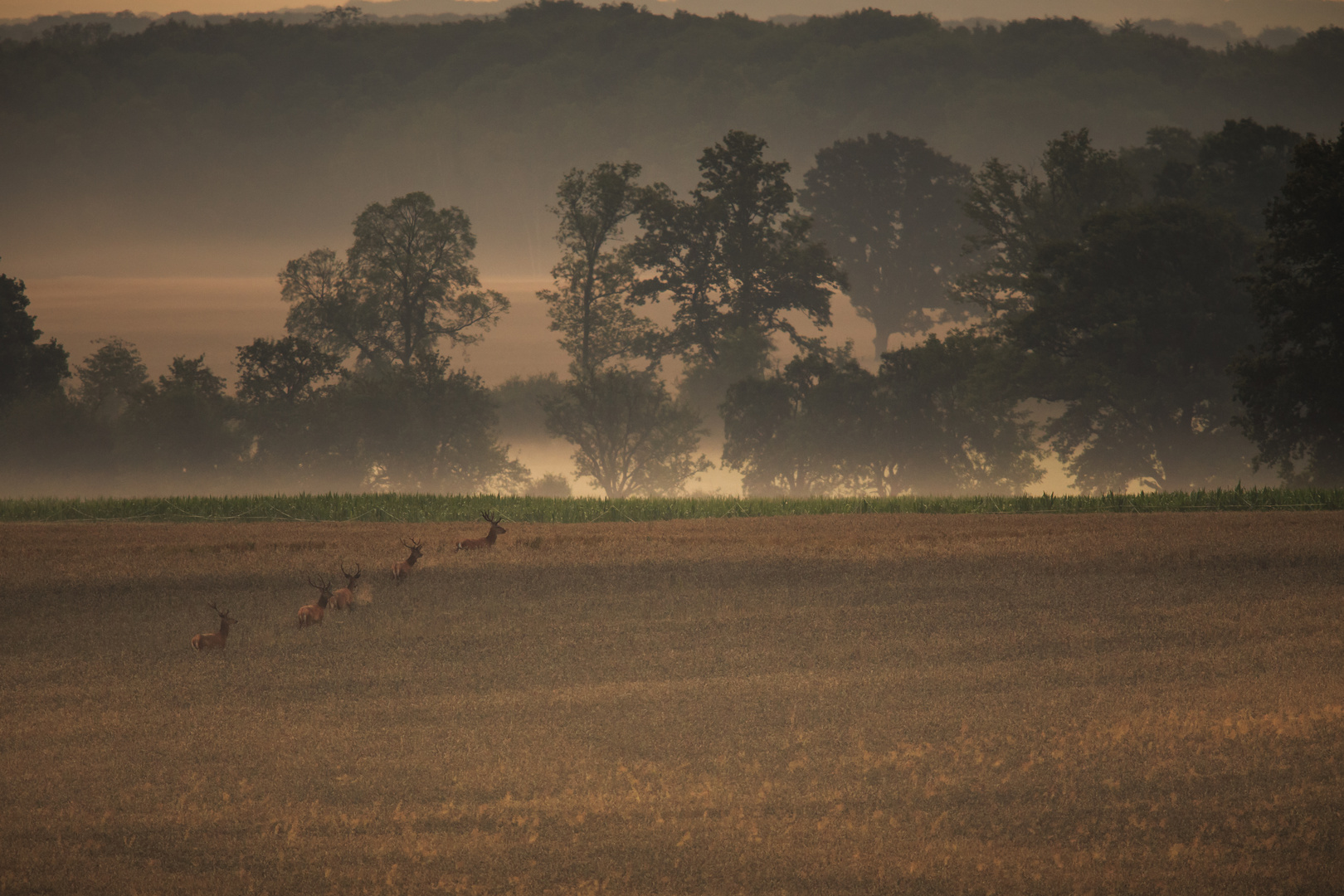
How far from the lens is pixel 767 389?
52938mm

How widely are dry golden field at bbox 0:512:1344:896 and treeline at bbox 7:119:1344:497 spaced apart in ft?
81.1

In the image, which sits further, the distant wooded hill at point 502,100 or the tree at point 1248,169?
the distant wooded hill at point 502,100

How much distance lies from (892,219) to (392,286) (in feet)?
102

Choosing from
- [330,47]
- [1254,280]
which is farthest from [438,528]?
[330,47]

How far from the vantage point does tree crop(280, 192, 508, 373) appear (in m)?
57.0

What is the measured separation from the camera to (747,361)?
192 ft

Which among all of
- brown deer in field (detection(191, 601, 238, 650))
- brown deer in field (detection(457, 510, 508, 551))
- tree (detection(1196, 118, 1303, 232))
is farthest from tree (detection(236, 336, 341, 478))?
tree (detection(1196, 118, 1303, 232))

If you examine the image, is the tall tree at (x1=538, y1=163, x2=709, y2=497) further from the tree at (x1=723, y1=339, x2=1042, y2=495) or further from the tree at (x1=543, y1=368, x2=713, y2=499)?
the tree at (x1=723, y1=339, x2=1042, y2=495)

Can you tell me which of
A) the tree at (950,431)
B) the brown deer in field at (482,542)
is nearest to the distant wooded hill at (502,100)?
the tree at (950,431)

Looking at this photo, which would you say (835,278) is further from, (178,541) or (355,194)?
(355,194)

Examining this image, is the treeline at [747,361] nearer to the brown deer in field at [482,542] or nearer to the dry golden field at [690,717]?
the dry golden field at [690,717]

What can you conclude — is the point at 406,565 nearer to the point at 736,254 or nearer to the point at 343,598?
the point at 343,598

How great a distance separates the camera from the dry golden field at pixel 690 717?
29.5 ft

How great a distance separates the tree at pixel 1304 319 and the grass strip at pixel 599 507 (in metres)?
10.3
